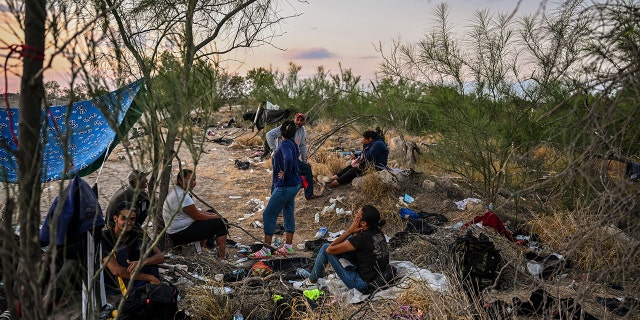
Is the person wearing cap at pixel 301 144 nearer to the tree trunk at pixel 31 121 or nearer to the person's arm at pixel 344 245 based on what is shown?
the person's arm at pixel 344 245

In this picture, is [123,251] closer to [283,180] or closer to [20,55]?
[283,180]

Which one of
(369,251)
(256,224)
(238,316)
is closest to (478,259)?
(369,251)

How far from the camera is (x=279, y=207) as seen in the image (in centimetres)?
596

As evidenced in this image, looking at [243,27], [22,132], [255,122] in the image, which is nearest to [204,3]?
[243,27]

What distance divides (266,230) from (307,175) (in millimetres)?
2293

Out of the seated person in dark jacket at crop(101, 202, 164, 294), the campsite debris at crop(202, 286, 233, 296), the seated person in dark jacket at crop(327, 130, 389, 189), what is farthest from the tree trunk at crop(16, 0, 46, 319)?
the seated person in dark jacket at crop(327, 130, 389, 189)

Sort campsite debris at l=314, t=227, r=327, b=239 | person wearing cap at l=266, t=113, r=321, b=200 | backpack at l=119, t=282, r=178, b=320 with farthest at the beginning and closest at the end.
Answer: person wearing cap at l=266, t=113, r=321, b=200 < campsite debris at l=314, t=227, r=327, b=239 < backpack at l=119, t=282, r=178, b=320

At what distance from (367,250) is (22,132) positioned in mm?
3002

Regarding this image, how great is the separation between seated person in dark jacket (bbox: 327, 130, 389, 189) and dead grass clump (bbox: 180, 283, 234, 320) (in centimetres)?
438

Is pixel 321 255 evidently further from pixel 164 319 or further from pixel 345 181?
pixel 345 181

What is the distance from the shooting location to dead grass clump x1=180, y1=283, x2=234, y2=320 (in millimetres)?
3990

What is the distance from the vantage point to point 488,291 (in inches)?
169

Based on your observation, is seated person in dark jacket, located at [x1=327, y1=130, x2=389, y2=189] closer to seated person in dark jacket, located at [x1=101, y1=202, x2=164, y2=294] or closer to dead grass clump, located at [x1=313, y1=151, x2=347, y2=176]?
dead grass clump, located at [x1=313, y1=151, x2=347, y2=176]

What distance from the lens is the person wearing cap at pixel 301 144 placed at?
7.09 m
